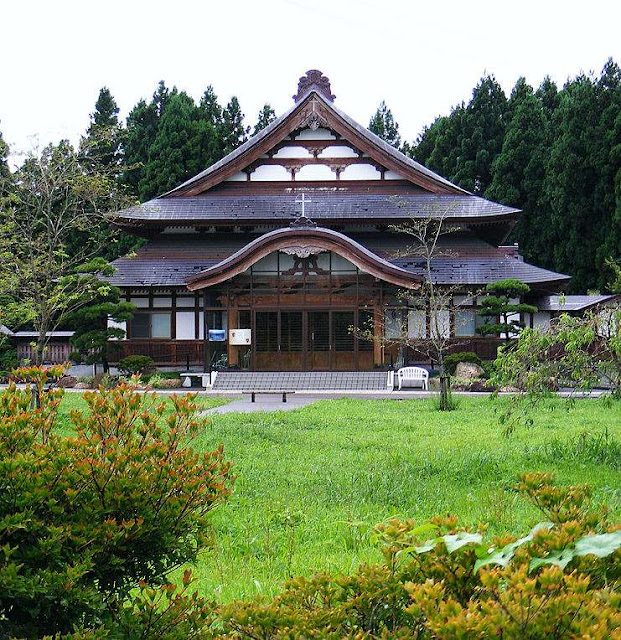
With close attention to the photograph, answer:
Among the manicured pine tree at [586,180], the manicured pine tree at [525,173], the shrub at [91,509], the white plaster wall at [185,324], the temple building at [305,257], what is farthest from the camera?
the manicured pine tree at [525,173]

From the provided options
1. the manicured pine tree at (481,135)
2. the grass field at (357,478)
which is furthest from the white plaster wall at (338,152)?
the manicured pine tree at (481,135)

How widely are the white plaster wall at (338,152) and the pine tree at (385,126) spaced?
87.8 feet

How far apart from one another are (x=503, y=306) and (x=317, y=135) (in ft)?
35.5

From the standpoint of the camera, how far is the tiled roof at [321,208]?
28.8m

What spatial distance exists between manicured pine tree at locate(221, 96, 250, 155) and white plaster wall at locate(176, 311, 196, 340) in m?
24.9

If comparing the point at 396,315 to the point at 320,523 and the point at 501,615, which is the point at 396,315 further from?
the point at 501,615

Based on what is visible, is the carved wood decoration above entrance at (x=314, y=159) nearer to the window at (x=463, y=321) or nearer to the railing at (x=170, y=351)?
the window at (x=463, y=321)

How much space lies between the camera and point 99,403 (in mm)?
3480

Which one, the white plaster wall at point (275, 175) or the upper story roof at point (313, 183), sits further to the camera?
the white plaster wall at point (275, 175)

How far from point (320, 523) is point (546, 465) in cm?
394

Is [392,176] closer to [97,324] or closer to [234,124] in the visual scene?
[97,324]

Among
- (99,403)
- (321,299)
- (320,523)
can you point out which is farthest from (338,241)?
(99,403)

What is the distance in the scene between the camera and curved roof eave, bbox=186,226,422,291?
25.7m

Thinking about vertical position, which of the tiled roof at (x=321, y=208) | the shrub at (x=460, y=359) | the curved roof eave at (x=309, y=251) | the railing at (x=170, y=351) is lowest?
the shrub at (x=460, y=359)
